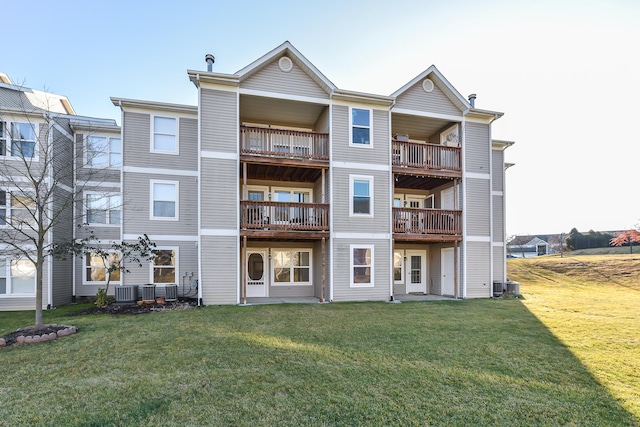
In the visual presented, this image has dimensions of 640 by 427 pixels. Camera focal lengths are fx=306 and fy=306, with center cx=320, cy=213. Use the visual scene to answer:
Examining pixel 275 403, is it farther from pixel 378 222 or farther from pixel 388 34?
pixel 388 34

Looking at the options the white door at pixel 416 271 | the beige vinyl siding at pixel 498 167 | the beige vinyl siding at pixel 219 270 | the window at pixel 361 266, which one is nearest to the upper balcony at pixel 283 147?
the beige vinyl siding at pixel 219 270

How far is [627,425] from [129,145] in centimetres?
1537

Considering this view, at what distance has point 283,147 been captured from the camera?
12.7 metres

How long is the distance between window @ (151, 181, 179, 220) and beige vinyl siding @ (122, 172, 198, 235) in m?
0.15

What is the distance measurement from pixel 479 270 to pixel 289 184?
9.50 meters

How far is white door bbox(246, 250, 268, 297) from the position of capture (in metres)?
13.6

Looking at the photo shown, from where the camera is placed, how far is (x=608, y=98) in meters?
12.2

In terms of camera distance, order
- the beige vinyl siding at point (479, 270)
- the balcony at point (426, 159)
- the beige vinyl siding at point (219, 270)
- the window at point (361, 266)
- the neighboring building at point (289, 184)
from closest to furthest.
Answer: the beige vinyl siding at point (219, 270) → the neighboring building at point (289, 184) → the window at point (361, 266) → the balcony at point (426, 159) → the beige vinyl siding at point (479, 270)

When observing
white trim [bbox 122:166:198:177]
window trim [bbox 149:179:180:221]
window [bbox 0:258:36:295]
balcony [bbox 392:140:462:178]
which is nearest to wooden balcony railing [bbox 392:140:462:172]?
balcony [bbox 392:140:462:178]

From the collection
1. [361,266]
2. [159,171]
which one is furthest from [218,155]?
[361,266]

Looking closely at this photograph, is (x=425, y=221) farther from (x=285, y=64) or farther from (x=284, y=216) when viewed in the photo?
(x=285, y=64)

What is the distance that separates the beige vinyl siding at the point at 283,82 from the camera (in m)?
12.0

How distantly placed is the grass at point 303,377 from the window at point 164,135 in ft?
24.2

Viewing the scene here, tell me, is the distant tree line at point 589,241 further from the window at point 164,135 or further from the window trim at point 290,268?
the window at point 164,135
